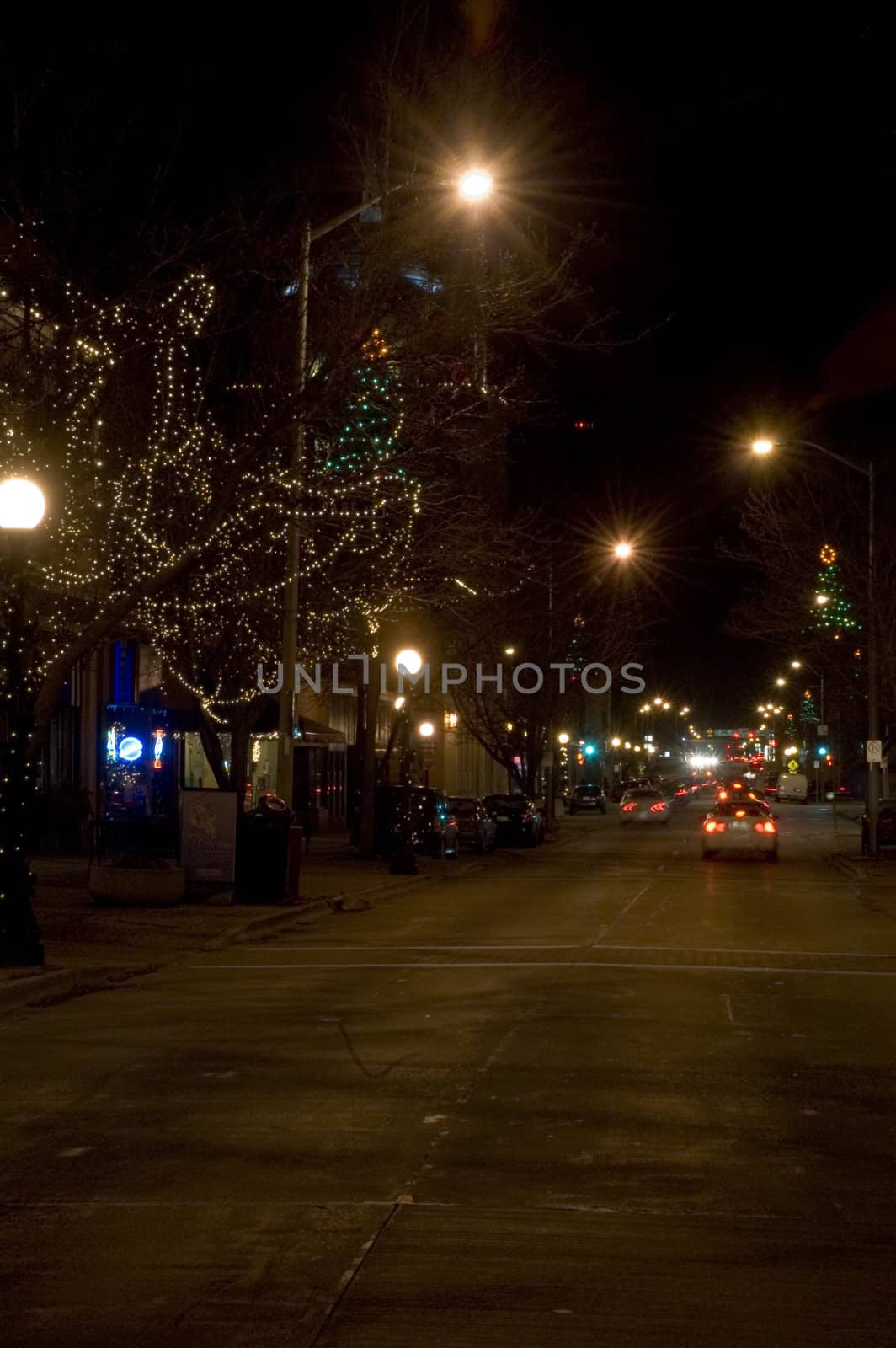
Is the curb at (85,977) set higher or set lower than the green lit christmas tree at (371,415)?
lower

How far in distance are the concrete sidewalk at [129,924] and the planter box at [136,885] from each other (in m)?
0.16

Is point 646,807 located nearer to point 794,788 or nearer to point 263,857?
point 794,788

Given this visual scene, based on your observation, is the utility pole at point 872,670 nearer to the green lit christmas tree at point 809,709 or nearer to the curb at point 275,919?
the curb at point 275,919

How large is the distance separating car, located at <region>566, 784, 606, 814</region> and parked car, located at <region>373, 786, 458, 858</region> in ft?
133

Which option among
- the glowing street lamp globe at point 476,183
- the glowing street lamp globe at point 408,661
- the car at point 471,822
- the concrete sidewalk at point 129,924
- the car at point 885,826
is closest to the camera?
the concrete sidewalk at point 129,924

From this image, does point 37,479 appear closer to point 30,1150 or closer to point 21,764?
point 21,764

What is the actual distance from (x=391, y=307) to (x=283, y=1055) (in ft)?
37.1

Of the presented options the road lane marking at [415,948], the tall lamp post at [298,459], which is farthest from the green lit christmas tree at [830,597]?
the road lane marking at [415,948]

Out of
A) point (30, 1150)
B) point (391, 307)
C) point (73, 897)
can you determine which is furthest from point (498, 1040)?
point (73, 897)

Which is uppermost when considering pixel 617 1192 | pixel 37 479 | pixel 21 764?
pixel 37 479

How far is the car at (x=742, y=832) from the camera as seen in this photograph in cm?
3784

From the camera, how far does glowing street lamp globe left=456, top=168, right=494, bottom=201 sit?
18.8 meters

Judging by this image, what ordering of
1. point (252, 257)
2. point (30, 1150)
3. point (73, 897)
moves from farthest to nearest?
1. point (73, 897)
2. point (252, 257)
3. point (30, 1150)

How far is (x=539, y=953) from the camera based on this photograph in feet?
57.7
